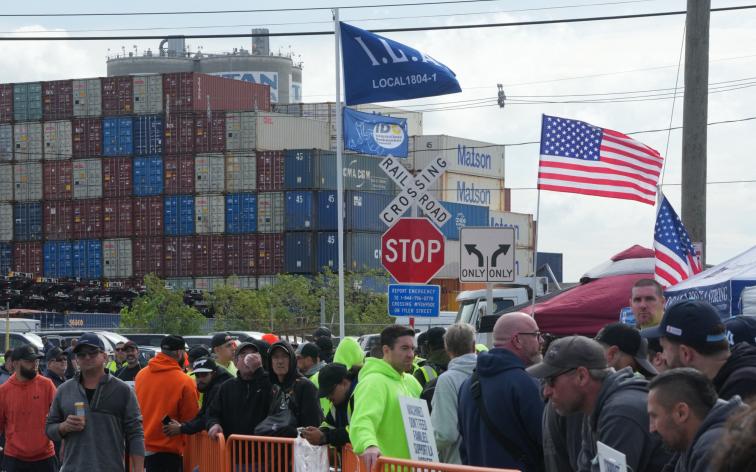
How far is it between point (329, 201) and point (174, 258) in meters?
9.66

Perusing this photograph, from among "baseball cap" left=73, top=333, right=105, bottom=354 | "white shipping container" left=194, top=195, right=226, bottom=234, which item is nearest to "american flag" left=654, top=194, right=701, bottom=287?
"baseball cap" left=73, top=333, right=105, bottom=354

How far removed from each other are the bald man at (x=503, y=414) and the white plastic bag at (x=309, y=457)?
190 centimetres

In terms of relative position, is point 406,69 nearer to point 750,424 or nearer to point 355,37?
point 355,37

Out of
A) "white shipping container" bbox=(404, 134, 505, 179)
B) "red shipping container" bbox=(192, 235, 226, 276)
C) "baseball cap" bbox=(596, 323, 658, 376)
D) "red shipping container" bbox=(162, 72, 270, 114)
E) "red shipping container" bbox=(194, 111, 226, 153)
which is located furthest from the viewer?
"white shipping container" bbox=(404, 134, 505, 179)

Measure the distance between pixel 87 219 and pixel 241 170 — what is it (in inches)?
385

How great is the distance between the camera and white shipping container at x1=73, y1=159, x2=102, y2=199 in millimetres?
75938

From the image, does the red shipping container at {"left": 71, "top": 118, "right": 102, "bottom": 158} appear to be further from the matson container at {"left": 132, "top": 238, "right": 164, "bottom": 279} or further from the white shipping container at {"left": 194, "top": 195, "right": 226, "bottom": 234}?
the white shipping container at {"left": 194, "top": 195, "right": 226, "bottom": 234}

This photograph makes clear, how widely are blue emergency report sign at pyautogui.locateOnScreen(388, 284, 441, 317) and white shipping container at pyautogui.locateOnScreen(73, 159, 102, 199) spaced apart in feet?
208

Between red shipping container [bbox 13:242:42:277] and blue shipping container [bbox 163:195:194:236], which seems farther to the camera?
red shipping container [bbox 13:242:42:277]

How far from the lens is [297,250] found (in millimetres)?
72562

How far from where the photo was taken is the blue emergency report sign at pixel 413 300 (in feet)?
47.4

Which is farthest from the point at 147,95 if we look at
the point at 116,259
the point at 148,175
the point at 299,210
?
the point at 299,210

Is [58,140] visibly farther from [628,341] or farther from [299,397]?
[628,341]

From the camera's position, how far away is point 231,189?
241ft
